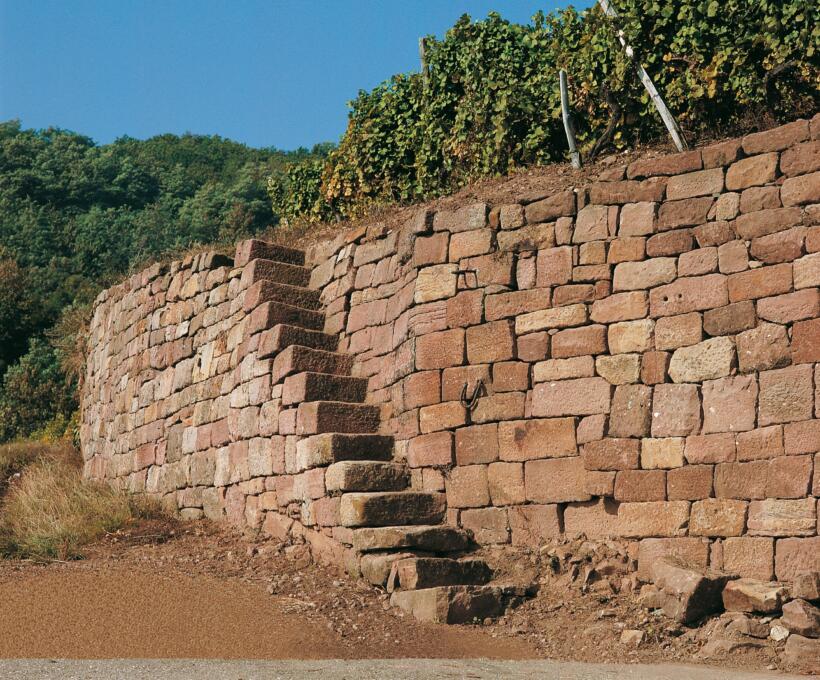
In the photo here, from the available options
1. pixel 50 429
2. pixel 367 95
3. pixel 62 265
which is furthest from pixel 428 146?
pixel 62 265

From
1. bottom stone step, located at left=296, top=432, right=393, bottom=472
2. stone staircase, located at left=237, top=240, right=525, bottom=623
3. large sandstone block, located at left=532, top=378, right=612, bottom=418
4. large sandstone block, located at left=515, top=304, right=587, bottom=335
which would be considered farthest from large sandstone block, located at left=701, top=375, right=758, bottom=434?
bottom stone step, located at left=296, top=432, right=393, bottom=472

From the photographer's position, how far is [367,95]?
14.0 meters

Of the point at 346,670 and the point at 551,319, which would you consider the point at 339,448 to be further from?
the point at 346,670

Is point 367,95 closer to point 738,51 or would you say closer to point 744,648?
point 738,51

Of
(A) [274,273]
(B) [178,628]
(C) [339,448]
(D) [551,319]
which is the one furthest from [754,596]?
(A) [274,273]

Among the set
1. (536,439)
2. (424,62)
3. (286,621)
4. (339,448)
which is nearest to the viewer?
(286,621)

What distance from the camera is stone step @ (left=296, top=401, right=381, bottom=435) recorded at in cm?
950

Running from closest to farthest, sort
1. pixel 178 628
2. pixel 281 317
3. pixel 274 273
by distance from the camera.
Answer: pixel 178 628 → pixel 281 317 → pixel 274 273

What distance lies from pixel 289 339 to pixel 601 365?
10.7 feet

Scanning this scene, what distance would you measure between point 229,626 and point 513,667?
6.59 ft

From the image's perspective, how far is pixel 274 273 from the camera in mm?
11305

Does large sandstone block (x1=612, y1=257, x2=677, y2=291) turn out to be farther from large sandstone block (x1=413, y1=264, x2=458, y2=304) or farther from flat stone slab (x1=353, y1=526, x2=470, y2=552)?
flat stone slab (x1=353, y1=526, x2=470, y2=552)

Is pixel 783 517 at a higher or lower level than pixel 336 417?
lower

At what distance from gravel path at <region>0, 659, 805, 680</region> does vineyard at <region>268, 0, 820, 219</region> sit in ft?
17.1
